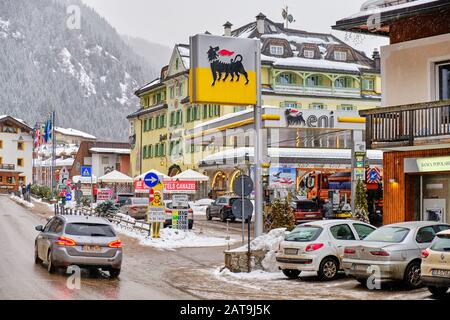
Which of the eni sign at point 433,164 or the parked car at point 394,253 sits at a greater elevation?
the eni sign at point 433,164

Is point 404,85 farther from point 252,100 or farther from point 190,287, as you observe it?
point 190,287

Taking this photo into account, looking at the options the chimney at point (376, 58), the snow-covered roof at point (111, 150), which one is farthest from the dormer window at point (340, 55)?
the snow-covered roof at point (111, 150)

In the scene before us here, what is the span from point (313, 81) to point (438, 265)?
2264 inches

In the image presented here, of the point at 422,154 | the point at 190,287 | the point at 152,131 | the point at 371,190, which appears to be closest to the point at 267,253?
the point at 190,287

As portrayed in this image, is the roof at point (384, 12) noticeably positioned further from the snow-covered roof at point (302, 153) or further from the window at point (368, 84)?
the window at point (368, 84)

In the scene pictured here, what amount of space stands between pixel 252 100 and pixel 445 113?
623 cm

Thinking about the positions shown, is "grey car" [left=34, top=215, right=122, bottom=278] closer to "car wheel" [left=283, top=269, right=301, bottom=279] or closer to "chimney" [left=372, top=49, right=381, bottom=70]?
"car wheel" [left=283, top=269, right=301, bottom=279]

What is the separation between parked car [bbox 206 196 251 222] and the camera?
4491cm

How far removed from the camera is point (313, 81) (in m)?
70.8

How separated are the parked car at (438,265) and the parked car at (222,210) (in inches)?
1171

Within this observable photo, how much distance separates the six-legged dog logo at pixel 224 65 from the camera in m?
23.8

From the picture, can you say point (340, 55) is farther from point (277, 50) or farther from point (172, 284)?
point (172, 284)

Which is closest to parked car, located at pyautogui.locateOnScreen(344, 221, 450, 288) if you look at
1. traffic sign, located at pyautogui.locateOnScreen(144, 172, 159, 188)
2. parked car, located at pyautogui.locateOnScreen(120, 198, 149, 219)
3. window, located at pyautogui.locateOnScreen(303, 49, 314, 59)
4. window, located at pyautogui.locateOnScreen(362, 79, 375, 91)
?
traffic sign, located at pyautogui.locateOnScreen(144, 172, 159, 188)

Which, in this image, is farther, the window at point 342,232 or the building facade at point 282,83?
the building facade at point 282,83
